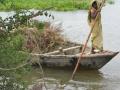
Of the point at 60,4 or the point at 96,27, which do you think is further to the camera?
the point at 60,4

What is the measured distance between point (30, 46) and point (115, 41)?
5193 millimetres

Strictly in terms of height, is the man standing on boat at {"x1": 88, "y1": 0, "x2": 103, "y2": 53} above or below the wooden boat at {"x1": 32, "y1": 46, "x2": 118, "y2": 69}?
above

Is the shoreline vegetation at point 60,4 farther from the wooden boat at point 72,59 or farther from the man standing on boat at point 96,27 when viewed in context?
the wooden boat at point 72,59

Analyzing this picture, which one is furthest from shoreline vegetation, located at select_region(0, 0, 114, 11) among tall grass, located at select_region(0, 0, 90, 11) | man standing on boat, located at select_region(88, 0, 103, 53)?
man standing on boat, located at select_region(88, 0, 103, 53)

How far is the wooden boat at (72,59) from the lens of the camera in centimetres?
1045

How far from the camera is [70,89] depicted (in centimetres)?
981

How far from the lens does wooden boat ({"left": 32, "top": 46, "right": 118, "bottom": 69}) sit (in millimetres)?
10453

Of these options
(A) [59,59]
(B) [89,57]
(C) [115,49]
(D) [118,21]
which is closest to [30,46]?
(A) [59,59]

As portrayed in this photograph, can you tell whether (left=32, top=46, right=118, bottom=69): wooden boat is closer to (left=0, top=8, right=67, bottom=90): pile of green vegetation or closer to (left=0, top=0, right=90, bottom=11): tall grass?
(left=0, top=8, right=67, bottom=90): pile of green vegetation

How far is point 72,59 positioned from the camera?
420 inches

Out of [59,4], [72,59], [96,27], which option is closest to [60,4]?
[59,4]

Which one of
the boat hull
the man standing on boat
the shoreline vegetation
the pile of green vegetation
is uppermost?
the pile of green vegetation

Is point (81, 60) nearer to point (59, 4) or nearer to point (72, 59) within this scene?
point (72, 59)

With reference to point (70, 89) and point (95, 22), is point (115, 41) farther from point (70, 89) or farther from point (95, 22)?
point (70, 89)
